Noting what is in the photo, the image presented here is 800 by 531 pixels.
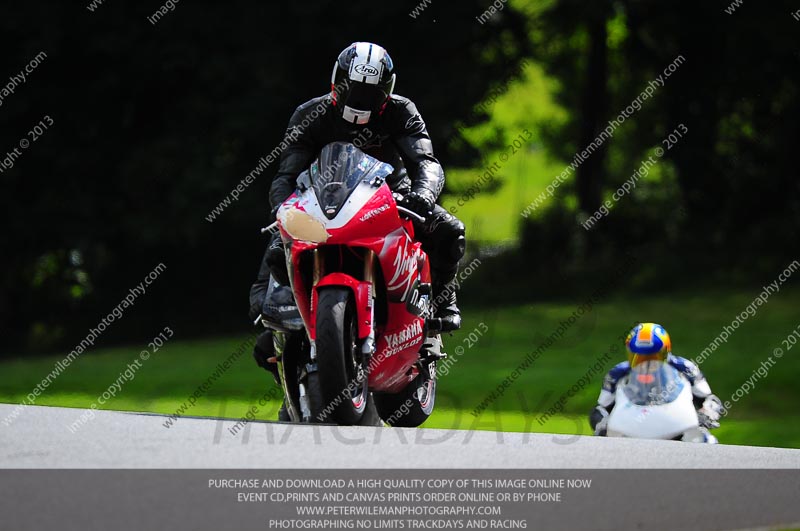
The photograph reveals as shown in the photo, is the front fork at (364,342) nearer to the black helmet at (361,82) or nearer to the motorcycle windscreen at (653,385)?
the black helmet at (361,82)

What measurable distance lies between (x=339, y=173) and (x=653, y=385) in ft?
6.85

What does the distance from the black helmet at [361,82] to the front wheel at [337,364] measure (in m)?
1.30

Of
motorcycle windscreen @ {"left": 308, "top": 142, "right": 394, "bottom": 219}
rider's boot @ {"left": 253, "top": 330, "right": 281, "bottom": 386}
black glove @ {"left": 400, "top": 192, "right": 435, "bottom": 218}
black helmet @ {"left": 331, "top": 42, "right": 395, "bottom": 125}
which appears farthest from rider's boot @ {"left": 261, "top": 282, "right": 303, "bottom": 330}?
black helmet @ {"left": 331, "top": 42, "right": 395, "bottom": 125}

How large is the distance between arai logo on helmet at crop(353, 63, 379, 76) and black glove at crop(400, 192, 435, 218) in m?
0.76

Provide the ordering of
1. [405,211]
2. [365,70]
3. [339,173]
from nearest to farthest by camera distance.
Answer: [339,173] → [405,211] → [365,70]

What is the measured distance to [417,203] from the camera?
7316mm

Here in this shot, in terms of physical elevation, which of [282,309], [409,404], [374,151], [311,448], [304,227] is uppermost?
[374,151]

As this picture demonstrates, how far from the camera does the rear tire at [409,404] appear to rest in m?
8.37

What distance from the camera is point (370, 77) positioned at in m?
7.51

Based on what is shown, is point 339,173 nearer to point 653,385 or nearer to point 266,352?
point 266,352

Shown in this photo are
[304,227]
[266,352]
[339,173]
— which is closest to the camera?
[304,227]
